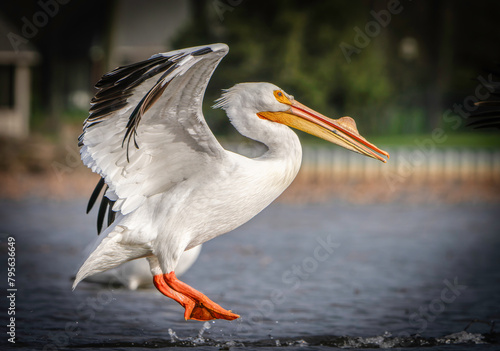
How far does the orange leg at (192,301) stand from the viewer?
506 centimetres

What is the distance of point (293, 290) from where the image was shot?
24.5 feet

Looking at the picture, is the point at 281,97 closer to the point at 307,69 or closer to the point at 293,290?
the point at 293,290

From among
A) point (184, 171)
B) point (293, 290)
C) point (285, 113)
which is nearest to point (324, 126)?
point (285, 113)

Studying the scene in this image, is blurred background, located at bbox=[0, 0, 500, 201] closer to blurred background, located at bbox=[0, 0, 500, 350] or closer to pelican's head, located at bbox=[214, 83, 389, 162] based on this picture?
blurred background, located at bbox=[0, 0, 500, 350]

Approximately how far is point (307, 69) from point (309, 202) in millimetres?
7062

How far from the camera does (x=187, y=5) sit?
36281mm

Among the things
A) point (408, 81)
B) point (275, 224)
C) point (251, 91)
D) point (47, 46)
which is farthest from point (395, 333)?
point (408, 81)

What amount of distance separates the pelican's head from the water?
1526mm

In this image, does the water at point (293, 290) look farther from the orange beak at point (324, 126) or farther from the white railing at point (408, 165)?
the white railing at point (408, 165)

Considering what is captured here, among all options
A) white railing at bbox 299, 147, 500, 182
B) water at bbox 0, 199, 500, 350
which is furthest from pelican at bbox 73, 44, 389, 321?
white railing at bbox 299, 147, 500, 182

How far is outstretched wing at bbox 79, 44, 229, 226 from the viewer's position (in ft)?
14.5

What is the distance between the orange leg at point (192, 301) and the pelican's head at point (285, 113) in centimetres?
123

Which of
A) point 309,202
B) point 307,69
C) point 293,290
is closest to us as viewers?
point 293,290

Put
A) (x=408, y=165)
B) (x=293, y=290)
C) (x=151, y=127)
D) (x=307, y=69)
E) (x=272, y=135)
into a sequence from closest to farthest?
(x=151, y=127) → (x=272, y=135) → (x=293, y=290) → (x=408, y=165) → (x=307, y=69)
